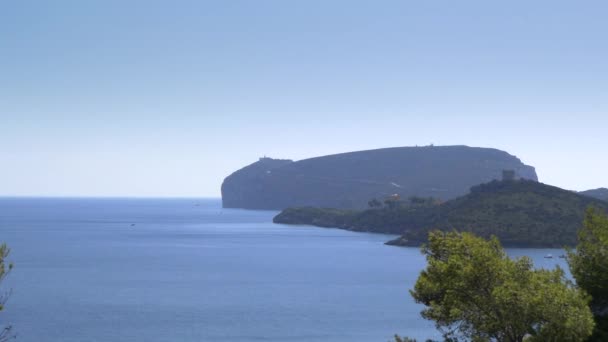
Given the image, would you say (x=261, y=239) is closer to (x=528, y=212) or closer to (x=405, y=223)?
(x=405, y=223)

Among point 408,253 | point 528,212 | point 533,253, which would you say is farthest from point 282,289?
point 528,212

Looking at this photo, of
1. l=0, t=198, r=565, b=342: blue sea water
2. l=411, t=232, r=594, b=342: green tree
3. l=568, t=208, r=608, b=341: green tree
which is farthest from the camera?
l=0, t=198, r=565, b=342: blue sea water

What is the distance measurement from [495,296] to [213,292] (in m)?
64.8

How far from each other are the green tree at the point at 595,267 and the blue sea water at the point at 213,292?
32256mm

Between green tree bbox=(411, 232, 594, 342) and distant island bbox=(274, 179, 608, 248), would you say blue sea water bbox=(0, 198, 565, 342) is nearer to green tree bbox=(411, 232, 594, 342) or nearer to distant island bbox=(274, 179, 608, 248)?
distant island bbox=(274, 179, 608, 248)

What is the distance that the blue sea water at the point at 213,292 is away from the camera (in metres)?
61.4

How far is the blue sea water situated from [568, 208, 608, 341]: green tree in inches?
1270

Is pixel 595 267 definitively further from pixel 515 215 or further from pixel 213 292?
pixel 515 215

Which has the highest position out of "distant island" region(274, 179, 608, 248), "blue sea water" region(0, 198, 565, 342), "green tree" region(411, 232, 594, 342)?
"distant island" region(274, 179, 608, 248)

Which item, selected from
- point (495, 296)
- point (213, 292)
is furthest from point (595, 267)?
point (213, 292)

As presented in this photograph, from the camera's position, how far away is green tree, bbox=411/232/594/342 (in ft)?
74.8

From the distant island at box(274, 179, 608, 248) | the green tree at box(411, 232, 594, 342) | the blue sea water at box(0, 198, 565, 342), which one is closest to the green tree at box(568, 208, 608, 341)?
the green tree at box(411, 232, 594, 342)

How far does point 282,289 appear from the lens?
292ft

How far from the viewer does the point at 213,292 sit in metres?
85.0
